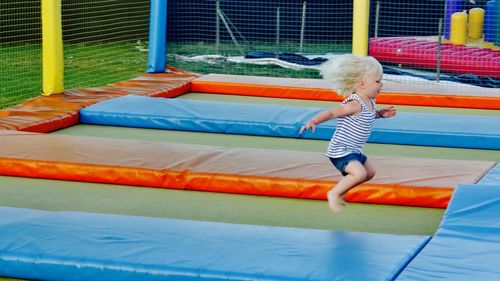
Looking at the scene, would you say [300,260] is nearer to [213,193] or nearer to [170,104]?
[213,193]

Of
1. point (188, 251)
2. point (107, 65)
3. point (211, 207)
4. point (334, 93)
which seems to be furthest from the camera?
point (107, 65)

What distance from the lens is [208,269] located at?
3.31 meters

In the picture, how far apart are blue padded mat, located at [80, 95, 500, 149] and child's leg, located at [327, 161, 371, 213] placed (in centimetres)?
235

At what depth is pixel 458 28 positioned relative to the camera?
429 inches

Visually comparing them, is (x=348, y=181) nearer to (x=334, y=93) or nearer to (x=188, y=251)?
(x=188, y=251)

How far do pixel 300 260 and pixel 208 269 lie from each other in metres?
0.34

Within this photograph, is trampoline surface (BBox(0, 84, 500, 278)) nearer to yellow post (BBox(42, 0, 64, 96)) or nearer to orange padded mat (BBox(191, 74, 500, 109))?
yellow post (BBox(42, 0, 64, 96))

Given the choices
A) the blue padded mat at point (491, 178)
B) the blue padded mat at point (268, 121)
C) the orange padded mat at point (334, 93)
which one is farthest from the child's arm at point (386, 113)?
the orange padded mat at point (334, 93)

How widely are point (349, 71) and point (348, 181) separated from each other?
472 mm

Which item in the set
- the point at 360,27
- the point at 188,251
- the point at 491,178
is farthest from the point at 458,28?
the point at 188,251

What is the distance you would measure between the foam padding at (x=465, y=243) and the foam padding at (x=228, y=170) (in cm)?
38

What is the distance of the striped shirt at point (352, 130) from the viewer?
393 cm

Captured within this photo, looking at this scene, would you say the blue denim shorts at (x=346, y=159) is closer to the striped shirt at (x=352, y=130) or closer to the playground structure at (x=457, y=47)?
the striped shirt at (x=352, y=130)

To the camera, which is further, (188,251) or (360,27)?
(360,27)
